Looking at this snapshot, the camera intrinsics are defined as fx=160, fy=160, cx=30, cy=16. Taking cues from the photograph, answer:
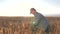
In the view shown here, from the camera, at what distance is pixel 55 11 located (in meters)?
2.45

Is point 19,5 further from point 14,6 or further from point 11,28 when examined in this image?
point 11,28

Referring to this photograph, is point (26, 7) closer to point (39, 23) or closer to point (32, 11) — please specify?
point (32, 11)

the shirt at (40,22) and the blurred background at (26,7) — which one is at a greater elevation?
the blurred background at (26,7)

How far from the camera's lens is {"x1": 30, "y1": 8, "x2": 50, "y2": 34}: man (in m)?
2.38

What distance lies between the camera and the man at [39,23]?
2385 millimetres

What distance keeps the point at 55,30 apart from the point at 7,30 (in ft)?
2.35

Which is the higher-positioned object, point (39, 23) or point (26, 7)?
point (26, 7)

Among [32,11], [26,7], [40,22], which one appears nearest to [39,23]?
[40,22]

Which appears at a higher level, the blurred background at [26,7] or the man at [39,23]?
the blurred background at [26,7]

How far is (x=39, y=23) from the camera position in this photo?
7.85 feet

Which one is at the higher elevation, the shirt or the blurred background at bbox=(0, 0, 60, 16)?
the blurred background at bbox=(0, 0, 60, 16)

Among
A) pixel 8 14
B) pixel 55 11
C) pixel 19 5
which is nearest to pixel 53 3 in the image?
pixel 55 11

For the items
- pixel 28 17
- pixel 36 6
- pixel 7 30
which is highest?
pixel 36 6

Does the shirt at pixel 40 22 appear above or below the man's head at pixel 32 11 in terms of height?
below
